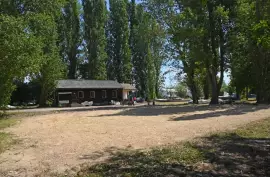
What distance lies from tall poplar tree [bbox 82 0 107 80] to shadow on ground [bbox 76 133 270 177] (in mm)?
47438

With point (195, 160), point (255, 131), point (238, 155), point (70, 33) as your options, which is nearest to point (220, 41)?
point (255, 131)

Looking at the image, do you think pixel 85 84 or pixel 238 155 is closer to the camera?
pixel 238 155

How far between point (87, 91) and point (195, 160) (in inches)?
1644

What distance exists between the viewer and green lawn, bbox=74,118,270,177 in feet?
18.8

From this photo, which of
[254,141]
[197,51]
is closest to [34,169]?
[254,141]

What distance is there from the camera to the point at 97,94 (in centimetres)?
4847

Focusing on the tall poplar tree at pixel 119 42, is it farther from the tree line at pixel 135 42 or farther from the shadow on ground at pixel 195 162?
the shadow on ground at pixel 195 162

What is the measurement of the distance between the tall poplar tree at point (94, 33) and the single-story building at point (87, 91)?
21.1ft

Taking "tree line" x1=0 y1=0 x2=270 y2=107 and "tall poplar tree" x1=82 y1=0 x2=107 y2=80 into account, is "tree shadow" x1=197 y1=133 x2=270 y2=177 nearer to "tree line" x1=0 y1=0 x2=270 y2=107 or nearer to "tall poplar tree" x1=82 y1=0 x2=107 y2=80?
"tree line" x1=0 y1=0 x2=270 y2=107

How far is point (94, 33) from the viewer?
54.1 meters

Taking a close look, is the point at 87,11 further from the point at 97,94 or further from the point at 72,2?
the point at 97,94

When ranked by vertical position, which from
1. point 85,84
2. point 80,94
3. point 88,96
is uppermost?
point 85,84

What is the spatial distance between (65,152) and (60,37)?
47300mm

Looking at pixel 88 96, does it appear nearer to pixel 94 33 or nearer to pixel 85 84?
pixel 85 84
